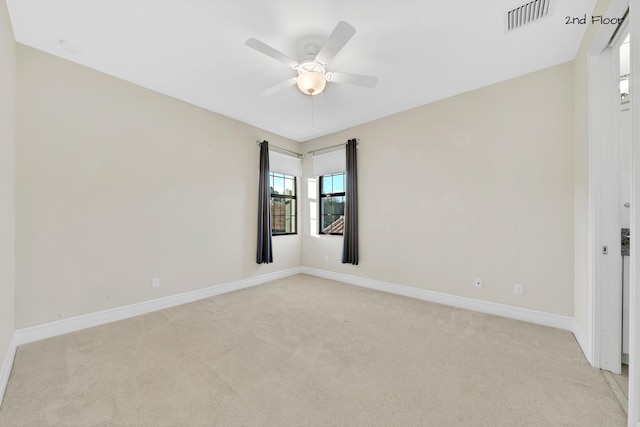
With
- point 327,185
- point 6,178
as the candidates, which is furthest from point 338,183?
point 6,178

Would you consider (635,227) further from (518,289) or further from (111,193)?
(111,193)

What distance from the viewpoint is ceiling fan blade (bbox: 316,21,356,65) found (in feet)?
5.68

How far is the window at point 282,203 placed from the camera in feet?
15.8

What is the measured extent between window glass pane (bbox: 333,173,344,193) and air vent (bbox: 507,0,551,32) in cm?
300

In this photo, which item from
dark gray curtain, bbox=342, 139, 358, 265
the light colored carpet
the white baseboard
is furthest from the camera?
dark gray curtain, bbox=342, 139, 358, 265

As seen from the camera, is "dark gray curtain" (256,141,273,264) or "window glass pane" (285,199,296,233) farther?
"window glass pane" (285,199,296,233)

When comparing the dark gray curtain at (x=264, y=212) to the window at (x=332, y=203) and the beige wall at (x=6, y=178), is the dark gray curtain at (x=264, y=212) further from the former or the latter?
the beige wall at (x=6, y=178)

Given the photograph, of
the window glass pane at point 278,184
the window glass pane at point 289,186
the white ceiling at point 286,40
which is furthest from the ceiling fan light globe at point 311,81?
the window glass pane at point 289,186

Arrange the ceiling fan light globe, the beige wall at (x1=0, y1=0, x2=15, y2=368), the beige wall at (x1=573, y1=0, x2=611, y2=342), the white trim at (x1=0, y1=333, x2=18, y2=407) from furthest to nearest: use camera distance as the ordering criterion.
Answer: the ceiling fan light globe → the beige wall at (x1=573, y1=0, x2=611, y2=342) → the beige wall at (x1=0, y1=0, x2=15, y2=368) → the white trim at (x1=0, y1=333, x2=18, y2=407)

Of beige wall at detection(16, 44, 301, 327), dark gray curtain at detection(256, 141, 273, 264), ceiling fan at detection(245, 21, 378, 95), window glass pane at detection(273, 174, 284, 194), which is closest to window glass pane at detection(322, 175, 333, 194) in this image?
window glass pane at detection(273, 174, 284, 194)

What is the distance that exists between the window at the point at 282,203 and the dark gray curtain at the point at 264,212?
1.18 feet

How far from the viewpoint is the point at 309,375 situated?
1873mm

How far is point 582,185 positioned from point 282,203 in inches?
163

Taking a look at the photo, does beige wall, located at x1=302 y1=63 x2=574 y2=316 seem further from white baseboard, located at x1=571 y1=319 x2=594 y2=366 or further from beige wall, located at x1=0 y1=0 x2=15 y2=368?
beige wall, located at x1=0 y1=0 x2=15 y2=368
